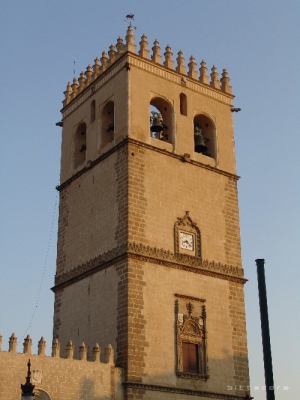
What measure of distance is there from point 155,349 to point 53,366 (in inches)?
145

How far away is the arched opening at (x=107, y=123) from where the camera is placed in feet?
89.3

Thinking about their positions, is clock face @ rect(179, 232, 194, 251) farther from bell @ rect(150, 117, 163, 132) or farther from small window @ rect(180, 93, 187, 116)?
small window @ rect(180, 93, 187, 116)

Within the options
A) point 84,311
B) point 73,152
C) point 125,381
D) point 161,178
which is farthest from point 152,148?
point 125,381

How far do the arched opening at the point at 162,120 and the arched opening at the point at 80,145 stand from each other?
318 centimetres

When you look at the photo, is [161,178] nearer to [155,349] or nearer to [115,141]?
[115,141]

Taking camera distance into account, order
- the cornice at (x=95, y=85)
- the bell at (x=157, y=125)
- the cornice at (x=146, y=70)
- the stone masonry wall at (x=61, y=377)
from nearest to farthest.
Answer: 1. the stone masonry wall at (x=61, y=377)
2. the bell at (x=157, y=125)
3. the cornice at (x=146, y=70)
4. the cornice at (x=95, y=85)

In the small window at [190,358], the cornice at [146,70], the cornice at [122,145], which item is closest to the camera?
the small window at [190,358]

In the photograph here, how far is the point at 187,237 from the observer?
25.3 m

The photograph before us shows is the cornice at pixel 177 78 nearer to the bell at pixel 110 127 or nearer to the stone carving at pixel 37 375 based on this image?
the bell at pixel 110 127

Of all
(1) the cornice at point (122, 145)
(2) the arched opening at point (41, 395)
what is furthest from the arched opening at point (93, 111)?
(2) the arched opening at point (41, 395)

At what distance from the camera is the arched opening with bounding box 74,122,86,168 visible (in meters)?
28.5

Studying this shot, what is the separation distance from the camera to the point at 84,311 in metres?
24.7

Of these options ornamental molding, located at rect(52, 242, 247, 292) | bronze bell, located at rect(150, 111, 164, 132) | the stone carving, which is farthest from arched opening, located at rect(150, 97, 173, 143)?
the stone carving

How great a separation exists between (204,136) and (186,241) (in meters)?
5.52
